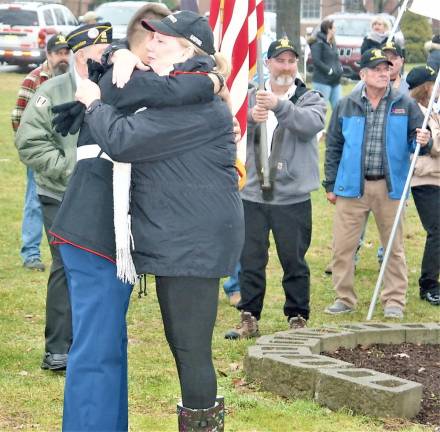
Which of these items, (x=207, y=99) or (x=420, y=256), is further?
(x=420, y=256)

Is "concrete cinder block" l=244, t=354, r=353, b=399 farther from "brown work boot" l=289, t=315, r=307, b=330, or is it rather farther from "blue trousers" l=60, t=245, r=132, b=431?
"brown work boot" l=289, t=315, r=307, b=330

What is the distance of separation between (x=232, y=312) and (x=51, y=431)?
3587mm

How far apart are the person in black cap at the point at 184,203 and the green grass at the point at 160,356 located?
3.52ft

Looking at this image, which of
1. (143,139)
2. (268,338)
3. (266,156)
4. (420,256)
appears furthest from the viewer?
(420,256)

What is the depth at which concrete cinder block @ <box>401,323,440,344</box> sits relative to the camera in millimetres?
7836

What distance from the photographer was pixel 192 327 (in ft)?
17.0

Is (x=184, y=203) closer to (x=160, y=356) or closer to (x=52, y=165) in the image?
(x=52, y=165)

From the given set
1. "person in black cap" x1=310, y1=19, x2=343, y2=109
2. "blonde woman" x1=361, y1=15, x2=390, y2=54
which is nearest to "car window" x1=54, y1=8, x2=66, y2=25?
"person in black cap" x1=310, y1=19, x2=343, y2=109

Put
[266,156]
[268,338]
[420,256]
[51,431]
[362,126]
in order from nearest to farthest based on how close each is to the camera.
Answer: [51,431] → [268,338] → [266,156] → [362,126] → [420,256]

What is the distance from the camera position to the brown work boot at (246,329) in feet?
27.9

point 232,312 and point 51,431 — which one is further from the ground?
point 51,431

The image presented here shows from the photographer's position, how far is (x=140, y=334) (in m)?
8.59

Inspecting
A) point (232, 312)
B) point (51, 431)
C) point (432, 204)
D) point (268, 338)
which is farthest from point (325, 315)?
point (51, 431)

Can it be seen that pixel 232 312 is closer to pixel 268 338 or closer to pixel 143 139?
pixel 268 338
